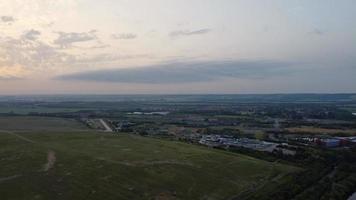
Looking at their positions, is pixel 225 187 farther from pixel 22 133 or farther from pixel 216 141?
pixel 22 133

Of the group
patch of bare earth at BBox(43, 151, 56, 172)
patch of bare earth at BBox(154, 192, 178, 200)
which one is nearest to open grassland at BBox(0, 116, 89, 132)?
patch of bare earth at BBox(43, 151, 56, 172)

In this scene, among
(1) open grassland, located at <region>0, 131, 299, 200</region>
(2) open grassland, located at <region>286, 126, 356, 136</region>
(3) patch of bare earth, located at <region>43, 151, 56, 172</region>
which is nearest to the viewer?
(1) open grassland, located at <region>0, 131, 299, 200</region>

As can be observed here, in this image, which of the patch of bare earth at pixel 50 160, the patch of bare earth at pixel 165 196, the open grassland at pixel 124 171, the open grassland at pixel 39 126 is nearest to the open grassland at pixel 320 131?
the open grassland at pixel 124 171

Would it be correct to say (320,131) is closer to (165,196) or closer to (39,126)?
(39,126)

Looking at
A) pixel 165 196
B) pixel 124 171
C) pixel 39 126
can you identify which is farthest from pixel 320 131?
pixel 165 196

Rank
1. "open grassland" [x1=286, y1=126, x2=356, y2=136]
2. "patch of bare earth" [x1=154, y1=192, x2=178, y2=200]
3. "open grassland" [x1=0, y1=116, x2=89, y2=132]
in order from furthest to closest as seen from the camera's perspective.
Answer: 1. "open grassland" [x1=286, y1=126, x2=356, y2=136]
2. "open grassland" [x1=0, y1=116, x2=89, y2=132]
3. "patch of bare earth" [x1=154, y1=192, x2=178, y2=200]

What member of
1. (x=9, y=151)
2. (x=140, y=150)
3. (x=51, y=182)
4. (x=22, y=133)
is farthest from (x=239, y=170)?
(x=22, y=133)

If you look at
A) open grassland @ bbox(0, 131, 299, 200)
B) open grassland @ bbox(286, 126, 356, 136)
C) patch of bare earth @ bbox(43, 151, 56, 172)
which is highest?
patch of bare earth @ bbox(43, 151, 56, 172)

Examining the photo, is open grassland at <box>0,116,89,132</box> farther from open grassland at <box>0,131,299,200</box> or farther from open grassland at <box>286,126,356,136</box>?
open grassland at <box>286,126,356,136</box>
